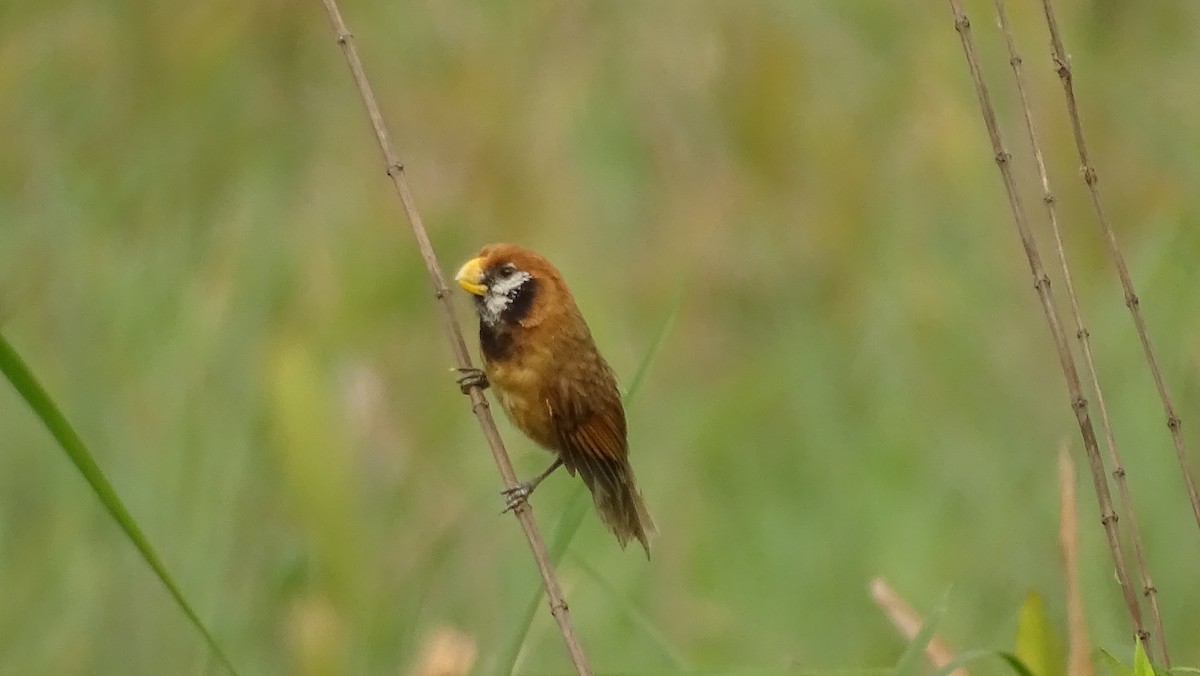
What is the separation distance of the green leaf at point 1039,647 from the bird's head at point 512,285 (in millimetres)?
959

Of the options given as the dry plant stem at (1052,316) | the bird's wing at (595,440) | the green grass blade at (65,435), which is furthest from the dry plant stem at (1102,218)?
the green grass blade at (65,435)

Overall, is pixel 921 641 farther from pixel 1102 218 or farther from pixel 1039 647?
pixel 1102 218

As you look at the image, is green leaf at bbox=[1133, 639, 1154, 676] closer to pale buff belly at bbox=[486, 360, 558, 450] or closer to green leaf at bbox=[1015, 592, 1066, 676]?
green leaf at bbox=[1015, 592, 1066, 676]

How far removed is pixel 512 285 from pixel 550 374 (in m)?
0.16

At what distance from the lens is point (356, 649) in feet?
9.41

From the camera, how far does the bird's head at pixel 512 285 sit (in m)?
2.72

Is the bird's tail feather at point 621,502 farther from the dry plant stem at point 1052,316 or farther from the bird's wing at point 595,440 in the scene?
the dry plant stem at point 1052,316

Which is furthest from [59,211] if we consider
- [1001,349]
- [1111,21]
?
[1111,21]

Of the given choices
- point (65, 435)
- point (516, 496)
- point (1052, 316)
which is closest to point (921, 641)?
point (1052, 316)

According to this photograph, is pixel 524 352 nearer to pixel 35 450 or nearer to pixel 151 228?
pixel 35 450

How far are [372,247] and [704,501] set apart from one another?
1.39 meters

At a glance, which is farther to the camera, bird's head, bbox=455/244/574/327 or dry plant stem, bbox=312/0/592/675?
bird's head, bbox=455/244/574/327

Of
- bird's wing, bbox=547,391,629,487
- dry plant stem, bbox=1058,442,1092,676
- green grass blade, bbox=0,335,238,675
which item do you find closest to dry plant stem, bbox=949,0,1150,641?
dry plant stem, bbox=1058,442,1092,676

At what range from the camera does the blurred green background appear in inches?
128
